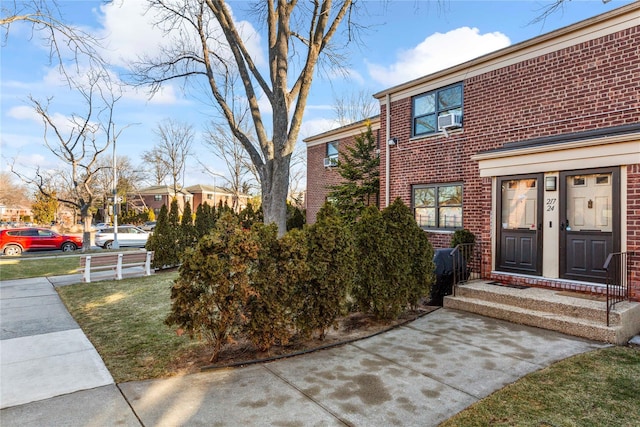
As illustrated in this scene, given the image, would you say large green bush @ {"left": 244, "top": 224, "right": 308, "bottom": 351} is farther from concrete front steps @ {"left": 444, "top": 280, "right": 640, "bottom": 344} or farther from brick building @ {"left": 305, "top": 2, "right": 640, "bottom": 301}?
brick building @ {"left": 305, "top": 2, "right": 640, "bottom": 301}

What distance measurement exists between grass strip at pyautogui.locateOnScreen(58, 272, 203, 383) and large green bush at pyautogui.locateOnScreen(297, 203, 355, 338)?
62.9 inches

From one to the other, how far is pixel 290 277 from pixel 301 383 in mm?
1215

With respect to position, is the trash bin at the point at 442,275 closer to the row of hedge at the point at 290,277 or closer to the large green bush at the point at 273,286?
the row of hedge at the point at 290,277

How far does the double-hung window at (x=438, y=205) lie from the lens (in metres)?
9.36

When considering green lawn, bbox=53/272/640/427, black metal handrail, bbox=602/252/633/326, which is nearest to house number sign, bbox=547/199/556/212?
black metal handrail, bbox=602/252/633/326

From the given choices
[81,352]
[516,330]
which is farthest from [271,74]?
[516,330]

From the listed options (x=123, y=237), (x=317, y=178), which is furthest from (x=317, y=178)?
(x=123, y=237)

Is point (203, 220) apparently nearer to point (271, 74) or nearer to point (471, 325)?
point (271, 74)

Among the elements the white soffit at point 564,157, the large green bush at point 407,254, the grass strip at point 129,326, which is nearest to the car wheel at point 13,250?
the grass strip at point 129,326

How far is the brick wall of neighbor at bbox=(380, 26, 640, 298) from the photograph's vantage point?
6.32 m

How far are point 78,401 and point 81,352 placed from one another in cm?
154

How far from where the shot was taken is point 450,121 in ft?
29.7

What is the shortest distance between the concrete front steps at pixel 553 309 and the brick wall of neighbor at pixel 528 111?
3.10 feet

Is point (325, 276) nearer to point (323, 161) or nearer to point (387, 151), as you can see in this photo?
point (387, 151)
